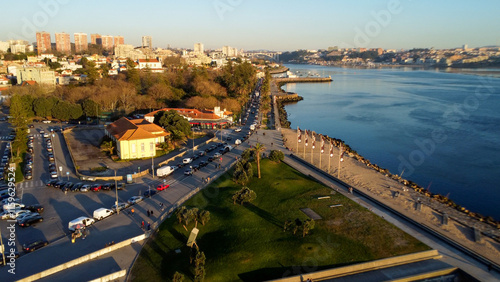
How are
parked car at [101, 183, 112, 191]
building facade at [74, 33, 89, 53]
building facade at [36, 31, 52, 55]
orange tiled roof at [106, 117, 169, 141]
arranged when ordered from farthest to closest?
1. building facade at [74, 33, 89, 53]
2. building facade at [36, 31, 52, 55]
3. orange tiled roof at [106, 117, 169, 141]
4. parked car at [101, 183, 112, 191]

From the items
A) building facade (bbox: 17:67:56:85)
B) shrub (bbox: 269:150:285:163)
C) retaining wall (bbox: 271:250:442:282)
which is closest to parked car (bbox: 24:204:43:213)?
retaining wall (bbox: 271:250:442:282)

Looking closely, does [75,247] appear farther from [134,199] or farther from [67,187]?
[67,187]

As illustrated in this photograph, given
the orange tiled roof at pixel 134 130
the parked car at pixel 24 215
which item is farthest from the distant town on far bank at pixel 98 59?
the parked car at pixel 24 215

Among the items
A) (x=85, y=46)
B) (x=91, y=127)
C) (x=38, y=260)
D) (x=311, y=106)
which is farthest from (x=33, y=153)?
(x=85, y=46)

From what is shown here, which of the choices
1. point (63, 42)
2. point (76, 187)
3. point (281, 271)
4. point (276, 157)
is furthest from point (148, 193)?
point (63, 42)

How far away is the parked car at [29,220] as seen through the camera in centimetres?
1357

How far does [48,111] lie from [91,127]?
6673 millimetres

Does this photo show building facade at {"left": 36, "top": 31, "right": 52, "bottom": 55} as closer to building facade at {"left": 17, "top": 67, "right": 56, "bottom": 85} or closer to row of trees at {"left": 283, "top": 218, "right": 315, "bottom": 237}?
building facade at {"left": 17, "top": 67, "right": 56, "bottom": 85}

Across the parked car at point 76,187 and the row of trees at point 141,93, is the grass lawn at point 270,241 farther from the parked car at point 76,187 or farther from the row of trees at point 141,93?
the row of trees at point 141,93

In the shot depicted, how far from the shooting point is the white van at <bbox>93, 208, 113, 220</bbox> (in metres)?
14.1

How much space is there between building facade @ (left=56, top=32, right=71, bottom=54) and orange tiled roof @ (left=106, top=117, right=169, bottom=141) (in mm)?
93036

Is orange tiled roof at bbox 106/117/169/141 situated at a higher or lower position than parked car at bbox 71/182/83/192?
higher

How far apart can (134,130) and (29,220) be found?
10927 millimetres

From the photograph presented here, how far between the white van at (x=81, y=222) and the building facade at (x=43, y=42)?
98.8 m
